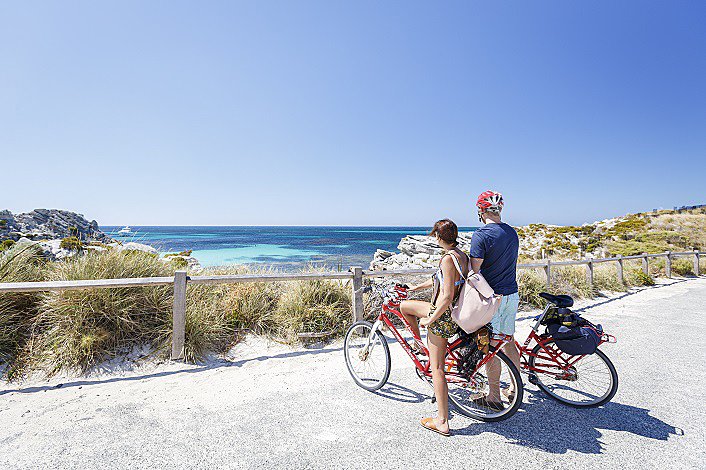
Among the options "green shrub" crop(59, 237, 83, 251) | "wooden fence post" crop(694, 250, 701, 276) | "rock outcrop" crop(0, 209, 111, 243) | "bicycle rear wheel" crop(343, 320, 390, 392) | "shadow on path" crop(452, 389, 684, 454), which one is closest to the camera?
"shadow on path" crop(452, 389, 684, 454)

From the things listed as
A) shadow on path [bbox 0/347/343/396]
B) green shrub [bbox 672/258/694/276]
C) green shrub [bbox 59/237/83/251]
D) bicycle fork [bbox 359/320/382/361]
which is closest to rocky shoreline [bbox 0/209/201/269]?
green shrub [bbox 59/237/83/251]

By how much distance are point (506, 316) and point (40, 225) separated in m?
19.8

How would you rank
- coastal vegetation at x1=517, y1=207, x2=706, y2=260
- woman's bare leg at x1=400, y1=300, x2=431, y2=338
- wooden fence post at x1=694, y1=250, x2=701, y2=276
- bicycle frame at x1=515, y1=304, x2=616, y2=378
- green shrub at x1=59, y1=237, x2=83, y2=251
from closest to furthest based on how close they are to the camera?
woman's bare leg at x1=400, y1=300, x2=431, y2=338 < bicycle frame at x1=515, y1=304, x2=616, y2=378 < green shrub at x1=59, y1=237, x2=83, y2=251 < wooden fence post at x1=694, y1=250, x2=701, y2=276 < coastal vegetation at x1=517, y1=207, x2=706, y2=260

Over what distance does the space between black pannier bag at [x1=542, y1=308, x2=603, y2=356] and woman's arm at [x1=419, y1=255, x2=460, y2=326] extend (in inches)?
49.8

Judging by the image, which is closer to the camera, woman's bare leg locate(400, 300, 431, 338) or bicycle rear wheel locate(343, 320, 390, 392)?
woman's bare leg locate(400, 300, 431, 338)

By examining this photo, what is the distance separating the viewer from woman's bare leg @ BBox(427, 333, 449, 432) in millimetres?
2877

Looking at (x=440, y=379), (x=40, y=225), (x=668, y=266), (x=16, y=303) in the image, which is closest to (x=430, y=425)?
(x=440, y=379)

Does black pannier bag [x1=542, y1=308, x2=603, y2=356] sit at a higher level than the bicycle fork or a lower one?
higher

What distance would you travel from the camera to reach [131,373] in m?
4.30

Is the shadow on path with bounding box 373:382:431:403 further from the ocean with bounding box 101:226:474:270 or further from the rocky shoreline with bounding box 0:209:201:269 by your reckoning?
the rocky shoreline with bounding box 0:209:201:269

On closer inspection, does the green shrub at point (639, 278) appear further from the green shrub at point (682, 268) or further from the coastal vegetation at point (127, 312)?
the coastal vegetation at point (127, 312)

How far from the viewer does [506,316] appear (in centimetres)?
327

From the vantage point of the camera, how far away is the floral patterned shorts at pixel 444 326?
290 cm

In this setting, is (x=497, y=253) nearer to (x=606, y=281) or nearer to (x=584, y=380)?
(x=584, y=380)
